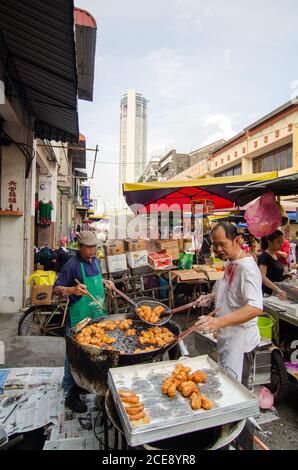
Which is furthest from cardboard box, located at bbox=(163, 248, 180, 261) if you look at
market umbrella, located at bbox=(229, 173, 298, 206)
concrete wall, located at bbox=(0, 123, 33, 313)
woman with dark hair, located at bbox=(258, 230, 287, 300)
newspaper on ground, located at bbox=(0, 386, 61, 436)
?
newspaper on ground, located at bbox=(0, 386, 61, 436)

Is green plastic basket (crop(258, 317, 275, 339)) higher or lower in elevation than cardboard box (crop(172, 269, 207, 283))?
lower

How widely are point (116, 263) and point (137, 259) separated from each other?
0.52 meters

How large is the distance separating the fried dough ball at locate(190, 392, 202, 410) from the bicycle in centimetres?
397

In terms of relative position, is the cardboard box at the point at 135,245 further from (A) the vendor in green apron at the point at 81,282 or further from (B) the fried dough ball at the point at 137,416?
(B) the fried dough ball at the point at 137,416

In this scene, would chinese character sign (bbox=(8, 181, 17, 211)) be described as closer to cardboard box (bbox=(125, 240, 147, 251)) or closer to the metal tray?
cardboard box (bbox=(125, 240, 147, 251))

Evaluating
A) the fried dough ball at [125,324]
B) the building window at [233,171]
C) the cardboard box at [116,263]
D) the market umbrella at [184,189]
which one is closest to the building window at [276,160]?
the building window at [233,171]

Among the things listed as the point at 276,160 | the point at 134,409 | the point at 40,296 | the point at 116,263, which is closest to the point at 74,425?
the point at 134,409

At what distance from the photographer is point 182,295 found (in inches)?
343

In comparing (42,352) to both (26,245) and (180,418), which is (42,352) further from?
(180,418)

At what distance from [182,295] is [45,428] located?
6.06 meters

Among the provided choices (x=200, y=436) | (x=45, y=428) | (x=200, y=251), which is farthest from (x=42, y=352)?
(x=200, y=251)

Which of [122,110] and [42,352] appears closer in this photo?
[42,352]

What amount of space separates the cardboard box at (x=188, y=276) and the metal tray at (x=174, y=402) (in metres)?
4.57

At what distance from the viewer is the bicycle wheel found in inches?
219
